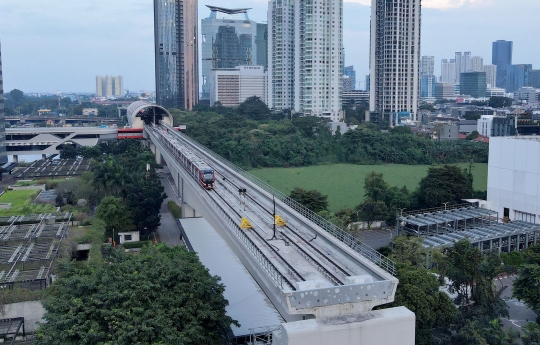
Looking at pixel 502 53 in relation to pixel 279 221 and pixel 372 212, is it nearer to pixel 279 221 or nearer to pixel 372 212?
pixel 372 212

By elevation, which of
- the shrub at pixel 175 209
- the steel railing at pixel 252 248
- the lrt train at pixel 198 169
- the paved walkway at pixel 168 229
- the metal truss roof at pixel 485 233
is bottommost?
the paved walkway at pixel 168 229

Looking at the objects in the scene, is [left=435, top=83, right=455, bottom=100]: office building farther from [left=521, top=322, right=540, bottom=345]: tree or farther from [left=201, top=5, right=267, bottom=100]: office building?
[left=521, top=322, right=540, bottom=345]: tree

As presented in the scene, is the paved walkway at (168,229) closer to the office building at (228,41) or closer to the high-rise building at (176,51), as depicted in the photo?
the high-rise building at (176,51)

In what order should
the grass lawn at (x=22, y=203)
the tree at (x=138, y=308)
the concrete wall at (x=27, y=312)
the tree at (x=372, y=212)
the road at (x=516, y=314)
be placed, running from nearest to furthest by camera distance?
the tree at (x=138, y=308) < the concrete wall at (x=27, y=312) < the road at (x=516, y=314) < the grass lawn at (x=22, y=203) < the tree at (x=372, y=212)

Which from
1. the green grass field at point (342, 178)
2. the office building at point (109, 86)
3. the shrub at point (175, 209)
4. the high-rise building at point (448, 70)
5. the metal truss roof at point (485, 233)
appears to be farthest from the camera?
the office building at point (109, 86)

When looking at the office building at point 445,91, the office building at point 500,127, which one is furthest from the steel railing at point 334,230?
the office building at point 445,91

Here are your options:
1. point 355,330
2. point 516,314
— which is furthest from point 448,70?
point 355,330

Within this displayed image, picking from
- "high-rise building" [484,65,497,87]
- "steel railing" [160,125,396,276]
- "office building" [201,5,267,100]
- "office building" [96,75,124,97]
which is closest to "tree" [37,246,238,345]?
"steel railing" [160,125,396,276]

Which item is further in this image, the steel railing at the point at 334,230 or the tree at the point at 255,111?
the tree at the point at 255,111
